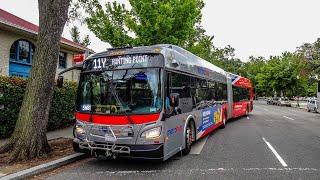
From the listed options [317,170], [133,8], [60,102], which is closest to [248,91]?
[133,8]

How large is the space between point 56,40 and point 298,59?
65.4 metres

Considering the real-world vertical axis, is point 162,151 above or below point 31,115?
below

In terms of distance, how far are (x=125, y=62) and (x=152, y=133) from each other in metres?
1.84

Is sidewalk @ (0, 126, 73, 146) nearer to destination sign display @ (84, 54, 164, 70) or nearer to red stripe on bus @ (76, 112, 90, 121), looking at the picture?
red stripe on bus @ (76, 112, 90, 121)

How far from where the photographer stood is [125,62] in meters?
8.30

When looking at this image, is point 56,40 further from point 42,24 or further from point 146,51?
point 146,51

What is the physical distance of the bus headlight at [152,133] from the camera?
7613mm

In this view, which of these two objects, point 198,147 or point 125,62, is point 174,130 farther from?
point 198,147

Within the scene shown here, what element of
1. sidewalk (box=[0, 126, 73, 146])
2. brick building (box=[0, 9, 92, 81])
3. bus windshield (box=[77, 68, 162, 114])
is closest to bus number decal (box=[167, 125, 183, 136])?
bus windshield (box=[77, 68, 162, 114])

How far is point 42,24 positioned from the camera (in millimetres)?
8844

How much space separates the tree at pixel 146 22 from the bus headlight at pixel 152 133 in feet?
43.4

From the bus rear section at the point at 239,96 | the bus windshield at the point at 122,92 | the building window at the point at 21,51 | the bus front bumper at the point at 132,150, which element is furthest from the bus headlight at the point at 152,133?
the building window at the point at 21,51

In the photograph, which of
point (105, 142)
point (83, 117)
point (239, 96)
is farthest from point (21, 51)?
point (105, 142)

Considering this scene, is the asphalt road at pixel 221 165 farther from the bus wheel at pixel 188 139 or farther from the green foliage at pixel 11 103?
the green foliage at pixel 11 103
